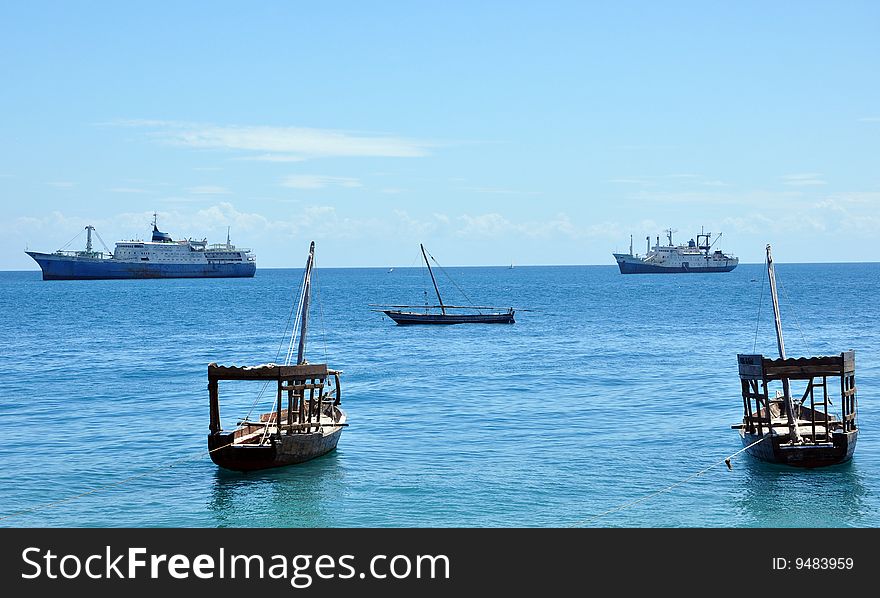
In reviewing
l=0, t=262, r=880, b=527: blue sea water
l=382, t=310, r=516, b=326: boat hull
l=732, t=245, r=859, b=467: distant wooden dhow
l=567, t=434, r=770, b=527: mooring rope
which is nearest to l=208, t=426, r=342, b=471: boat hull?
l=0, t=262, r=880, b=527: blue sea water

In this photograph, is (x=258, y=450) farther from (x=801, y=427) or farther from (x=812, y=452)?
(x=801, y=427)

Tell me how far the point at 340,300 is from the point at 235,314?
4512cm

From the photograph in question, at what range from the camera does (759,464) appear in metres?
28.0

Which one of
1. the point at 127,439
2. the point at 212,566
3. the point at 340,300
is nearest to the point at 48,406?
the point at 127,439

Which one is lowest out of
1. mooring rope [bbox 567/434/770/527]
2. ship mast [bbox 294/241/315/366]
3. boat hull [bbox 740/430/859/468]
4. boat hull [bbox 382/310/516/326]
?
mooring rope [bbox 567/434/770/527]

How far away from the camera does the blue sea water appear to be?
A: 24203mm

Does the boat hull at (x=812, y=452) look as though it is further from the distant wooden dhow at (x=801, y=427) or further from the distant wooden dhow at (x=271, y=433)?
the distant wooden dhow at (x=271, y=433)

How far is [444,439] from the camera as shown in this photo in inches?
1334

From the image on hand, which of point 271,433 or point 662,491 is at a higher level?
point 271,433

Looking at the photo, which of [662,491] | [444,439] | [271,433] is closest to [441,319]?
[444,439]

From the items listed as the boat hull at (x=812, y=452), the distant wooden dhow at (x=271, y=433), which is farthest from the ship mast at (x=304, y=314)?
the boat hull at (x=812, y=452)

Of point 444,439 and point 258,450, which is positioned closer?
point 258,450

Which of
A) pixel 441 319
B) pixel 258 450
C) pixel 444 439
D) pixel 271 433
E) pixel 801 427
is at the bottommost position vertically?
pixel 444 439

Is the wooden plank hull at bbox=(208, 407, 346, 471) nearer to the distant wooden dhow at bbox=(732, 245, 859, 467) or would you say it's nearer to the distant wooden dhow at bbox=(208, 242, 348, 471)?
the distant wooden dhow at bbox=(208, 242, 348, 471)
